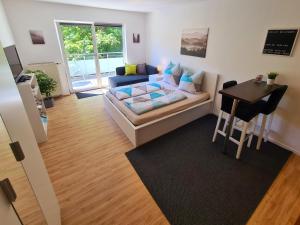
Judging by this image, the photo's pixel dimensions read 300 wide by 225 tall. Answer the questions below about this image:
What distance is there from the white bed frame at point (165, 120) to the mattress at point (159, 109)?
2.2 inches

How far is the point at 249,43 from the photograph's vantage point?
2.72m

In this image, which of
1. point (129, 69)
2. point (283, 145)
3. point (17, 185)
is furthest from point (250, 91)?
point (129, 69)

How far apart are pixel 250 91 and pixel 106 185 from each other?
2.29 metres

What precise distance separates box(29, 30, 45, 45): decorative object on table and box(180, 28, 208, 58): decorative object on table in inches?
142

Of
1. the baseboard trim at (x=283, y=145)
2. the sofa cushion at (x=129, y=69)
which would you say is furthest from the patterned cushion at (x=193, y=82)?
the sofa cushion at (x=129, y=69)

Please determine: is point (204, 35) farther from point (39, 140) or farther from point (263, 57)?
point (39, 140)

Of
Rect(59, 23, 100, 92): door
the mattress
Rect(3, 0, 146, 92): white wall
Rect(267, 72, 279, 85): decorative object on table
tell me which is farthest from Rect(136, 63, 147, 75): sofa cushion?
Rect(267, 72, 279, 85): decorative object on table

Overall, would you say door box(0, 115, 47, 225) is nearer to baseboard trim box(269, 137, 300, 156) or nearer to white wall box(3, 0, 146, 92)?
baseboard trim box(269, 137, 300, 156)

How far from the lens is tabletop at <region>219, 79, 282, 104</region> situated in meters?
1.97

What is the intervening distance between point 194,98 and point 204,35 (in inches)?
55.2

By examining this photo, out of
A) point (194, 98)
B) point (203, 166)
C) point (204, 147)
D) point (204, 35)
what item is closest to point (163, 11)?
point (204, 35)

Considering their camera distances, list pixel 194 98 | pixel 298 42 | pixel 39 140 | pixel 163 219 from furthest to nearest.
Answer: pixel 194 98, pixel 39 140, pixel 298 42, pixel 163 219

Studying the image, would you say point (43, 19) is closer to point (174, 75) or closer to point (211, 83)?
point (174, 75)

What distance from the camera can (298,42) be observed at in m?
2.22
